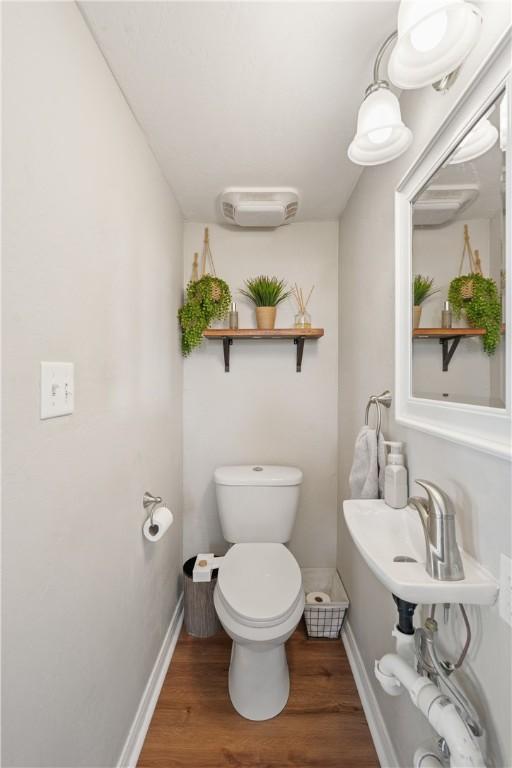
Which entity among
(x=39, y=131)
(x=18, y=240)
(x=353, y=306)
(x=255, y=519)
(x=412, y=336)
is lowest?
(x=255, y=519)

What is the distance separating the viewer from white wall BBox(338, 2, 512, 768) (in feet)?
2.11

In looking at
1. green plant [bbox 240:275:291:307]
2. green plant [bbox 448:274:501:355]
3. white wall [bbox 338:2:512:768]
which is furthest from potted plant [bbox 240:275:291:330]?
green plant [bbox 448:274:501:355]

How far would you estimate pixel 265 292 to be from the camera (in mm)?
1897

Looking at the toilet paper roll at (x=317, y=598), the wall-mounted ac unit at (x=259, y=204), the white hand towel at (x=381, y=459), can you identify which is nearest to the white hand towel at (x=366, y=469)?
the white hand towel at (x=381, y=459)

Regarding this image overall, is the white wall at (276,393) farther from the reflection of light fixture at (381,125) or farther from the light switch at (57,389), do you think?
the light switch at (57,389)

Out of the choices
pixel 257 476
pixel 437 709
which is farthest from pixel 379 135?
pixel 257 476

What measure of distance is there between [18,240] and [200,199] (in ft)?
4.38

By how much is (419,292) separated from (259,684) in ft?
5.01

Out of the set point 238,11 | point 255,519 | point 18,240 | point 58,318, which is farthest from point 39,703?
point 238,11

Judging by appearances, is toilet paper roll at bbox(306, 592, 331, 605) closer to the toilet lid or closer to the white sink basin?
the toilet lid

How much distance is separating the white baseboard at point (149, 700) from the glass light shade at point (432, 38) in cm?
202

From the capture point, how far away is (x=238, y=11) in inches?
34.7

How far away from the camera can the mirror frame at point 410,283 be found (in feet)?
2.00

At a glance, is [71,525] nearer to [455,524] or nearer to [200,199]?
[455,524]
